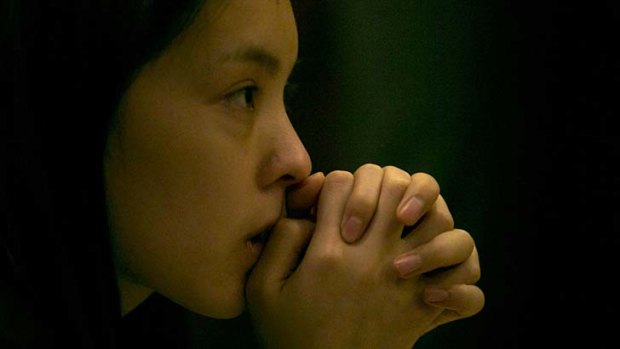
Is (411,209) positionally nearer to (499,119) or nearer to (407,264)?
(407,264)

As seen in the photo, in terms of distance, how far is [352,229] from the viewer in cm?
71

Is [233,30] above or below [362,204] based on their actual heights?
above

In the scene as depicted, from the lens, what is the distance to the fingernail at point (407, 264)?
2.35 ft

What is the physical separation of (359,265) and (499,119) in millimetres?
466

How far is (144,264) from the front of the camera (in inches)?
27.3

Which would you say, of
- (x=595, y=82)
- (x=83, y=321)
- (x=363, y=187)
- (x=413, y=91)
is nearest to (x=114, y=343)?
(x=83, y=321)

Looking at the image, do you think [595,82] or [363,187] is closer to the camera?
[363,187]

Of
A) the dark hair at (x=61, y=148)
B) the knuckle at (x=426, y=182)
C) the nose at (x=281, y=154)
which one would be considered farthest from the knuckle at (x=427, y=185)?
the dark hair at (x=61, y=148)

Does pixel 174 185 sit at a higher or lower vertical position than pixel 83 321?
higher

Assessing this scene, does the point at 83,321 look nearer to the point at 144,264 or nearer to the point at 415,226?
the point at 144,264

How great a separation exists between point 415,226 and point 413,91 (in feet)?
1.25

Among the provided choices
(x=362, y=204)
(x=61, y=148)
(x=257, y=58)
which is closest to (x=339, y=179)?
(x=362, y=204)

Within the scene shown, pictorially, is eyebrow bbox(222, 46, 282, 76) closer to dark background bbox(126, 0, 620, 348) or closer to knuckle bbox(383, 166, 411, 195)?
knuckle bbox(383, 166, 411, 195)

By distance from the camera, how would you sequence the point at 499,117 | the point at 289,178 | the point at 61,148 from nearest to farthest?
the point at 61,148, the point at 289,178, the point at 499,117
